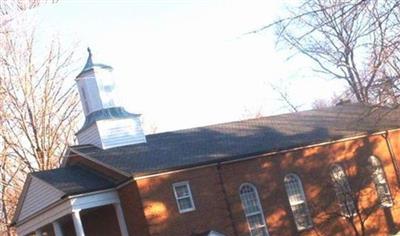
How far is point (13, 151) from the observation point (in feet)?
132

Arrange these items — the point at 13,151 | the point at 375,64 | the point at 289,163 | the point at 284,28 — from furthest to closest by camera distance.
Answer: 1. the point at 13,151
2. the point at 289,163
3. the point at 375,64
4. the point at 284,28

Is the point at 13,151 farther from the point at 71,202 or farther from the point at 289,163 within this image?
the point at 289,163

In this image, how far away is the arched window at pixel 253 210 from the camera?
2877 cm

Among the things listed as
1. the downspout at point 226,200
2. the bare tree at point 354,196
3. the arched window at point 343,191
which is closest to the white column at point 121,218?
the downspout at point 226,200

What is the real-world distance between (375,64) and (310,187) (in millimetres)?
18904

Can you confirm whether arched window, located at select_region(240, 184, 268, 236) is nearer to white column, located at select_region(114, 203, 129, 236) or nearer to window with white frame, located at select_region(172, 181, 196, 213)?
window with white frame, located at select_region(172, 181, 196, 213)

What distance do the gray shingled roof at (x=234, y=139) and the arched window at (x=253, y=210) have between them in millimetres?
1563

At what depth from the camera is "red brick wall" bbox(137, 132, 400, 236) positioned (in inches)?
1048

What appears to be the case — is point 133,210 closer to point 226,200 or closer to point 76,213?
point 76,213

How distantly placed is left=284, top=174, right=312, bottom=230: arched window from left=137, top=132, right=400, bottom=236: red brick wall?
0.24m

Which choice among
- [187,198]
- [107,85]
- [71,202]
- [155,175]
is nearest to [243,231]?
[187,198]

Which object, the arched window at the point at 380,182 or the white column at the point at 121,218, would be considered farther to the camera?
the arched window at the point at 380,182

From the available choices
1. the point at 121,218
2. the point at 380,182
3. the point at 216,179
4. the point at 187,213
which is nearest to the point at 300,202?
the point at 216,179

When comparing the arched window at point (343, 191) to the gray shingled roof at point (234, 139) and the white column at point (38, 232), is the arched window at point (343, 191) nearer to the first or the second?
the gray shingled roof at point (234, 139)
